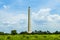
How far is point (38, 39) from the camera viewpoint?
17.8 meters

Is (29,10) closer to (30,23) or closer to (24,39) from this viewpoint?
(30,23)

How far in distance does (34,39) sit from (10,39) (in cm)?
233

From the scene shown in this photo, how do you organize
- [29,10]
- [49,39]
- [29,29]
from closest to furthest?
1. [49,39]
2. [29,29]
3. [29,10]

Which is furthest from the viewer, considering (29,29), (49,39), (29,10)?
(29,10)

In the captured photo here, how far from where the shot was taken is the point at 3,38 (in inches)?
687

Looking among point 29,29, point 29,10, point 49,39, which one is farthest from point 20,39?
point 29,10

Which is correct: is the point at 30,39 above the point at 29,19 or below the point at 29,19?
below

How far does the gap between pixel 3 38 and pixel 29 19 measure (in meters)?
51.0

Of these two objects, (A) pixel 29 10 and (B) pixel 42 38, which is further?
(A) pixel 29 10

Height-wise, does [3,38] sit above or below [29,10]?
below

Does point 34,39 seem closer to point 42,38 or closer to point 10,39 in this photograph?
point 42,38

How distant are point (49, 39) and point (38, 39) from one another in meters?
1.12

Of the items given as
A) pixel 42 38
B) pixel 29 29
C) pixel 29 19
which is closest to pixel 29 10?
pixel 29 19

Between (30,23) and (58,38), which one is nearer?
(58,38)
